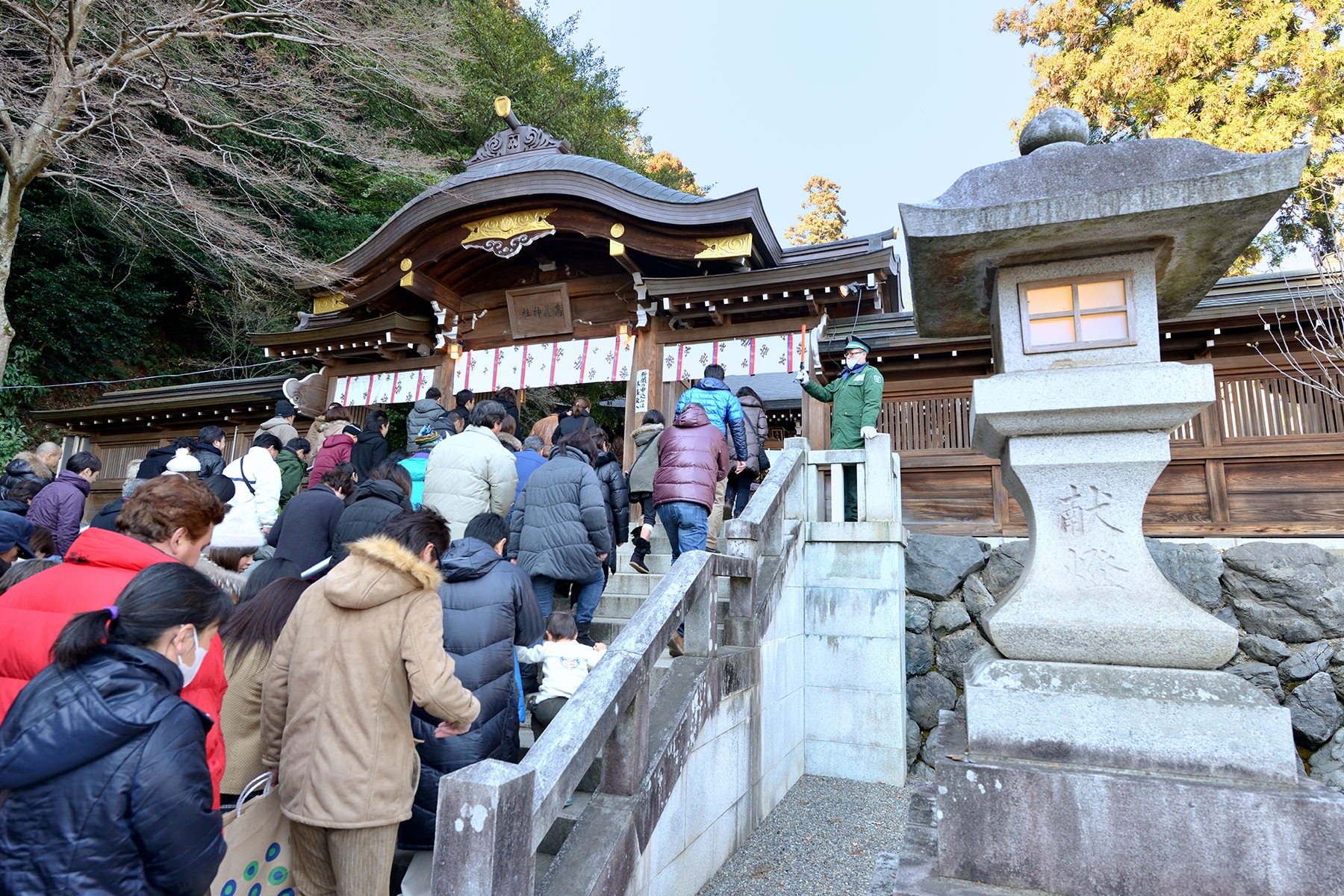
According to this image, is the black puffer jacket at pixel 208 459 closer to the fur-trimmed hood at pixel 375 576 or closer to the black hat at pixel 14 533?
the black hat at pixel 14 533

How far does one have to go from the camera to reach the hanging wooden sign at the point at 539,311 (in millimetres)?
10492

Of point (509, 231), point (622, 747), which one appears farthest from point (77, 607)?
point (509, 231)

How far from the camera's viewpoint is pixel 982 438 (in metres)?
3.43

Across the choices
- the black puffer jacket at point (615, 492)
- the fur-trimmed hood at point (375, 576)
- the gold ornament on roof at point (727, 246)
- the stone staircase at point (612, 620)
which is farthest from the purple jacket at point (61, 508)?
the gold ornament on roof at point (727, 246)

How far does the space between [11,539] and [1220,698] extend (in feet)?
21.7

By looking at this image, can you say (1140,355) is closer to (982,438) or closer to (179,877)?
(982,438)

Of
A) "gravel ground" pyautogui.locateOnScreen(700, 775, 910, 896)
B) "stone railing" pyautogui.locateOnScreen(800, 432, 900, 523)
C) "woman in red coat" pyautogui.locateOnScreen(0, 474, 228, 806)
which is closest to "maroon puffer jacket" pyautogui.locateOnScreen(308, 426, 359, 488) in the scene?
"stone railing" pyautogui.locateOnScreen(800, 432, 900, 523)

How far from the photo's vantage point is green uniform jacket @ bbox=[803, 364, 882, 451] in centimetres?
658

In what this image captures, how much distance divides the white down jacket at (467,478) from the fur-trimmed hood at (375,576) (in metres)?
2.73

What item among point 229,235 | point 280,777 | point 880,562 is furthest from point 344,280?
point 280,777

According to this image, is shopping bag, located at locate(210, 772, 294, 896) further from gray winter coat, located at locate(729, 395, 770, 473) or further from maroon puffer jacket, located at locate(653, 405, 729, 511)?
gray winter coat, located at locate(729, 395, 770, 473)

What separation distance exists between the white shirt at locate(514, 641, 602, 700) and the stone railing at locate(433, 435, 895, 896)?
433mm

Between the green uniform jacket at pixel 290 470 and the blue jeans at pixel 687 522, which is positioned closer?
the blue jeans at pixel 687 522

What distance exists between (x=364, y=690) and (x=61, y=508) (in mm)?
5336
